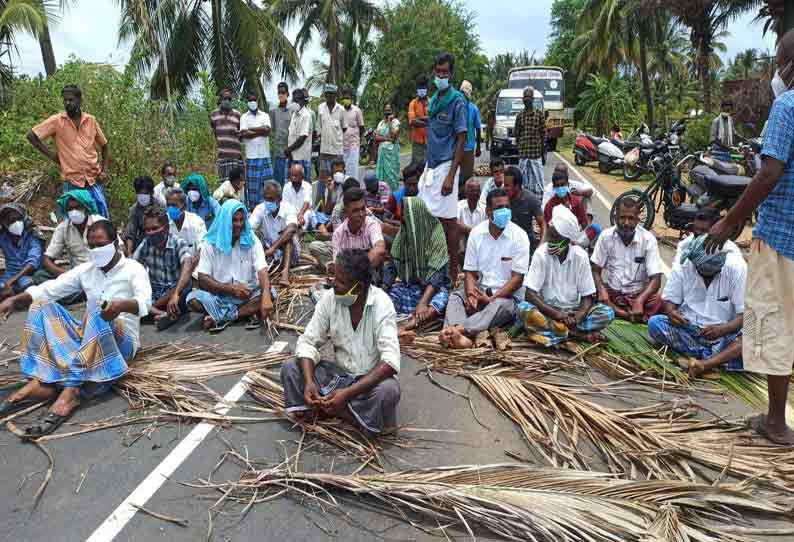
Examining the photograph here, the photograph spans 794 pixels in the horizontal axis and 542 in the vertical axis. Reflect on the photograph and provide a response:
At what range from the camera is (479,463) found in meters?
3.48

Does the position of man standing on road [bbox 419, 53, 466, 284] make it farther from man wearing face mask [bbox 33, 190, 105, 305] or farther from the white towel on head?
man wearing face mask [bbox 33, 190, 105, 305]

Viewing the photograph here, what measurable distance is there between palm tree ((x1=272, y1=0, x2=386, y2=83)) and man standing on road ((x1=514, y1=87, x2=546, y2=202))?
645 inches

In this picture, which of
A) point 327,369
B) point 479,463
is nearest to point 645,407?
point 479,463

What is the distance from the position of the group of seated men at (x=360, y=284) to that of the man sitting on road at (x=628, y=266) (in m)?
0.01

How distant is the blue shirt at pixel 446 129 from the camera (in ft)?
21.4

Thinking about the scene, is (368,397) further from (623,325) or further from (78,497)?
(623,325)

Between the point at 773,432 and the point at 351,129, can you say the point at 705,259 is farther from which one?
the point at 351,129

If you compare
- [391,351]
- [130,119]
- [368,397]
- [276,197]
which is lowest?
[368,397]

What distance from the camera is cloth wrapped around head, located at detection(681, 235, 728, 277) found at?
4801mm

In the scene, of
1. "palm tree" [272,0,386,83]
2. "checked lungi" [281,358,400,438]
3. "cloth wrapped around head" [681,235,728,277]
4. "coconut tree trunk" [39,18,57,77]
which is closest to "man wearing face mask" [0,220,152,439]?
"checked lungi" [281,358,400,438]

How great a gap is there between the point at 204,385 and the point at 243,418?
1.99 ft

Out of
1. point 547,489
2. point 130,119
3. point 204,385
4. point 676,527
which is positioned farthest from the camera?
point 130,119

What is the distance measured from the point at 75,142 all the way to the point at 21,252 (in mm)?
1375

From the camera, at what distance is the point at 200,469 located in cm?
346
